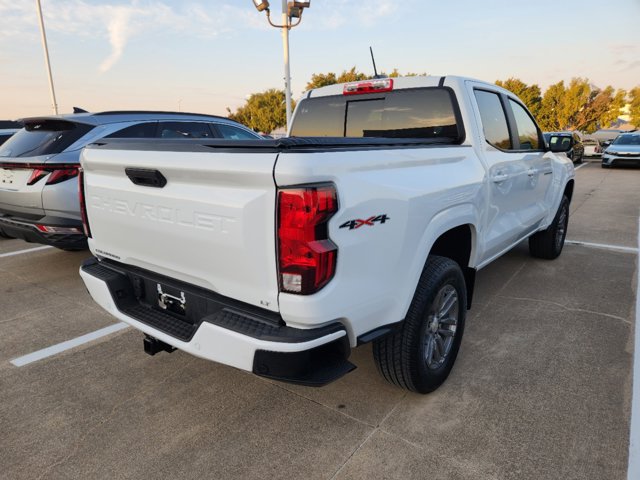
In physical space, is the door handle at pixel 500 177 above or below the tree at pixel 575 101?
below

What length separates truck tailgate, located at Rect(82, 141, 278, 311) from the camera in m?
1.86

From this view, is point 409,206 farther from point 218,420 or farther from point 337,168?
point 218,420

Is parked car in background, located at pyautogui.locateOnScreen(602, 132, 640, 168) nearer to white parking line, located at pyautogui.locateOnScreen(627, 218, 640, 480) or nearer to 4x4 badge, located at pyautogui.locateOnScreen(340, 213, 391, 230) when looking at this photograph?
white parking line, located at pyautogui.locateOnScreen(627, 218, 640, 480)

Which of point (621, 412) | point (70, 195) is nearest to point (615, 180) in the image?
point (621, 412)

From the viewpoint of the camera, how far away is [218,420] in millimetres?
2561

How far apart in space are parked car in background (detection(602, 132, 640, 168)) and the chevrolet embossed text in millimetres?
20108

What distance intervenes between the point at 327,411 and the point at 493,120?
262 cm

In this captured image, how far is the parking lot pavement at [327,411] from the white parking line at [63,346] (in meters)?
0.08

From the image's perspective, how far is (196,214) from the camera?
2.07 metres

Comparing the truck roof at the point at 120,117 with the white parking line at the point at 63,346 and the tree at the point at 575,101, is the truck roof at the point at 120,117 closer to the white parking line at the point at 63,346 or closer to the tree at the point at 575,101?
the white parking line at the point at 63,346

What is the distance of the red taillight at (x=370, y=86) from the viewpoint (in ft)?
11.7

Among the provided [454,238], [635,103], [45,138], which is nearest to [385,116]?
[454,238]

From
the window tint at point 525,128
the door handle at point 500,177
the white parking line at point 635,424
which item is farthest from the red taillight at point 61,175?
the white parking line at point 635,424

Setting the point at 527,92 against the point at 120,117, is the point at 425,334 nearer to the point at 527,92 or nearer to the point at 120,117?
the point at 120,117
